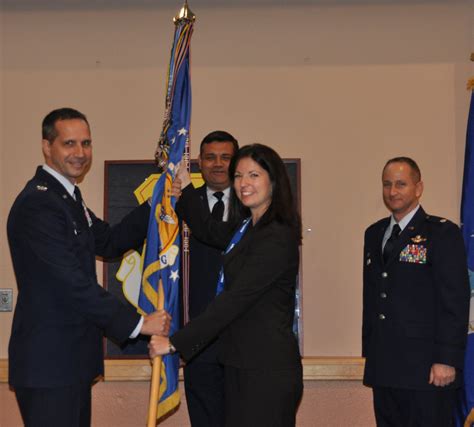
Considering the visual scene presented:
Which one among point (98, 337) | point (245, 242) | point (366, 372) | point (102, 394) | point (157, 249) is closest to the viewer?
point (245, 242)

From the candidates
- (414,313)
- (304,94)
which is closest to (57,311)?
(414,313)

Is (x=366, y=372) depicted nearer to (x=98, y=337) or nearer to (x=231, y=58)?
(x=98, y=337)

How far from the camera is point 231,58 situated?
436 centimetres

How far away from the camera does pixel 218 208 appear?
332 centimetres

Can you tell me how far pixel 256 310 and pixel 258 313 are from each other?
0.01m

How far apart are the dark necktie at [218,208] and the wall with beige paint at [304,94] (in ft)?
3.43

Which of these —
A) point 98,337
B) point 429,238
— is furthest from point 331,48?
point 98,337

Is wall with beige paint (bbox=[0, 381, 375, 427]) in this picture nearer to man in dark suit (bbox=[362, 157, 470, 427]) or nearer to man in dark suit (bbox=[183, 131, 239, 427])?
man in dark suit (bbox=[362, 157, 470, 427])

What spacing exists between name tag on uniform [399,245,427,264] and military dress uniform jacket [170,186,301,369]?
0.89 m

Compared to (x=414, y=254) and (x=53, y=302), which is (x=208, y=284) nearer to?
(x=53, y=302)

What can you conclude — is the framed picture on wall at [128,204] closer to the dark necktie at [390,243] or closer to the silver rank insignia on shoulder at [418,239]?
the dark necktie at [390,243]

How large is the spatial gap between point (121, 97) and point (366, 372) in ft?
7.53

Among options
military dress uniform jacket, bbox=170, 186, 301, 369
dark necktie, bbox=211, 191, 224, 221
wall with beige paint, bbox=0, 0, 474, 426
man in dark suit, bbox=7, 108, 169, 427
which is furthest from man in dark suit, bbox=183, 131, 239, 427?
wall with beige paint, bbox=0, 0, 474, 426

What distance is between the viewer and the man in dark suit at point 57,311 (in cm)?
254
